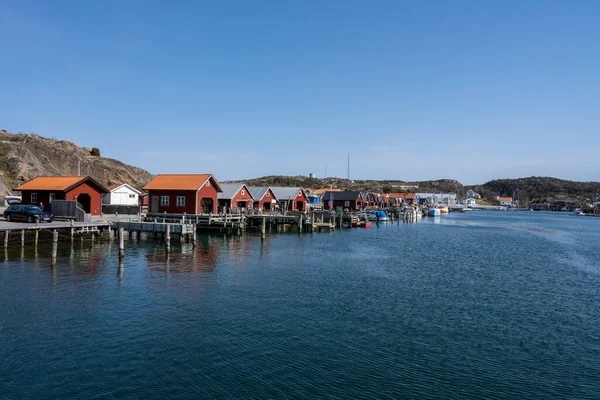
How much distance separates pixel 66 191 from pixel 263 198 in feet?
116

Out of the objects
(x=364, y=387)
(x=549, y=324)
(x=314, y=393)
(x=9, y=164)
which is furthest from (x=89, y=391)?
(x=9, y=164)

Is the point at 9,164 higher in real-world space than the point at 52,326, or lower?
higher

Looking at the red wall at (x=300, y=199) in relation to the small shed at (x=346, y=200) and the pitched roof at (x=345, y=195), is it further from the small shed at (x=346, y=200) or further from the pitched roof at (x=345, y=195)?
the pitched roof at (x=345, y=195)

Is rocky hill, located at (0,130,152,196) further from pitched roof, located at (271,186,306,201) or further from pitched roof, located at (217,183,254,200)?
pitched roof, located at (271,186,306,201)

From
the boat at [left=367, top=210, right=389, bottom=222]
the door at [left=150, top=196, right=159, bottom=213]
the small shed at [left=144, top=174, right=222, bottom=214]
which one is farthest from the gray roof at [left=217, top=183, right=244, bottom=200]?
the boat at [left=367, top=210, right=389, bottom=222]

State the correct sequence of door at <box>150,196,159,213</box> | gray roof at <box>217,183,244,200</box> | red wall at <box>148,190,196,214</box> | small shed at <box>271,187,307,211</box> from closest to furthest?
red wall at <box>148,190,196,214</box>, door at <box>150,196,159,213</box>, gray roof at <box>217,183,244,200</box>, small shed at <box>271,187,307,211</box>

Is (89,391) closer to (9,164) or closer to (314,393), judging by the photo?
(314,393)

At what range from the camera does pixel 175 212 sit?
58906mm

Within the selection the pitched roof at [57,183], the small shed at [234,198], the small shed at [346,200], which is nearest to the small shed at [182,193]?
the small shed at [234,198]

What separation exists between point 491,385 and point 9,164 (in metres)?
108

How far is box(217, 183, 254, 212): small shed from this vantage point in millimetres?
68250

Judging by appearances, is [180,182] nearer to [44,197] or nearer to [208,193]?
[208,193]

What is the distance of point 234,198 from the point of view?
6862 cm

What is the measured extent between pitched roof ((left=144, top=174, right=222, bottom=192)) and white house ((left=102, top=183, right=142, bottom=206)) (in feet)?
32.2
